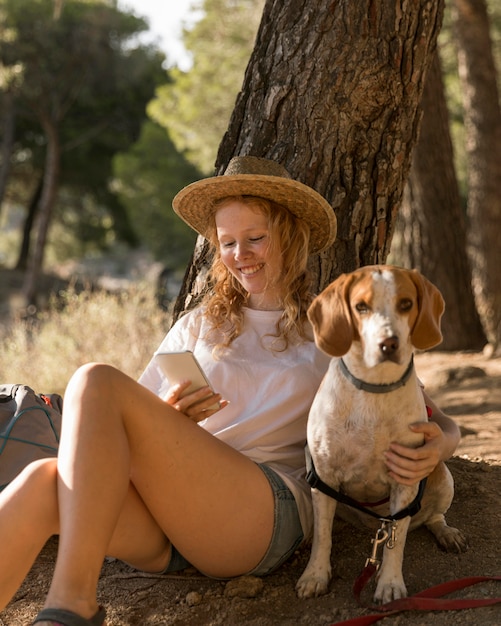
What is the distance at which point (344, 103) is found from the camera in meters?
3.77

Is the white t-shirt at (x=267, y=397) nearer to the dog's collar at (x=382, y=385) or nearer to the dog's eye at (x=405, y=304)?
the dog's collar at (x=382, y=385)

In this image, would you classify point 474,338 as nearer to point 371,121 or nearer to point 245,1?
point 371,121

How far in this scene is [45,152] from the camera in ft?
72.1

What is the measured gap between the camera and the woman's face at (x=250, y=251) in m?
3.11

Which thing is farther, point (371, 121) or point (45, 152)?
point (45, 152)

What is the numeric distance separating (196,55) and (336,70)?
469 inches

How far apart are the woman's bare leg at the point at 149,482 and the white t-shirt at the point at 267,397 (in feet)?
0.73

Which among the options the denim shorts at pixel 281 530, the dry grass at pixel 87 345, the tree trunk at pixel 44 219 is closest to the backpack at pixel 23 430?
the denim shorts at pixel 281 530

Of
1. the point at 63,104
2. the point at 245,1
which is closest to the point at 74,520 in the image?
the point at 245,1

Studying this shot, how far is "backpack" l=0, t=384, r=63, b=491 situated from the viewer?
3170 millimetres

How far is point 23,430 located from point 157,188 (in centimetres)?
1575

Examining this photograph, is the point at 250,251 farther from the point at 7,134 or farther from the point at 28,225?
the point at 28,225

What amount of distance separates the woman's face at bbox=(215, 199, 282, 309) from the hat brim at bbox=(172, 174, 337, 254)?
0.08 metres

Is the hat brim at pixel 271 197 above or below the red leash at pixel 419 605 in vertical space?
above
